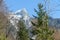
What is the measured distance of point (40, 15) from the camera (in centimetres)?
3847

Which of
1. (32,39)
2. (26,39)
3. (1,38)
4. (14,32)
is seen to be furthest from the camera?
(14,32)

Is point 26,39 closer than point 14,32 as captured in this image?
Yes

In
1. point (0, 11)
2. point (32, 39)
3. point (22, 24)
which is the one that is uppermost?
point (0, 11)

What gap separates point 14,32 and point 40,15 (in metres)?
19.1

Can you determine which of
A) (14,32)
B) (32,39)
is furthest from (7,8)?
(14,32)

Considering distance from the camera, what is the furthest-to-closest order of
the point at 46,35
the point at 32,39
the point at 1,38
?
the point at 32,39
the point at 46,35
the point at 1,38

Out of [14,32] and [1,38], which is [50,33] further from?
[14,32]

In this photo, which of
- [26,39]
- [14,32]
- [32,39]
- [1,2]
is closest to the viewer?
[1,2]

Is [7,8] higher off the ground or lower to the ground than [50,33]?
higher

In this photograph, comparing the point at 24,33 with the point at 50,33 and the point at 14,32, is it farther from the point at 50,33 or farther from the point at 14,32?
the point at 50,33

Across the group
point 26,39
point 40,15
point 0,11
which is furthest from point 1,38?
point 26,39

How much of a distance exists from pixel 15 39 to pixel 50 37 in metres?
25.1

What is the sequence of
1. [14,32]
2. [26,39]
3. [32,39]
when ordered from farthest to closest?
1. [14,32]
2. [32,39]
3. [26,39]

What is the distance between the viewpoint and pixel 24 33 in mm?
47875
